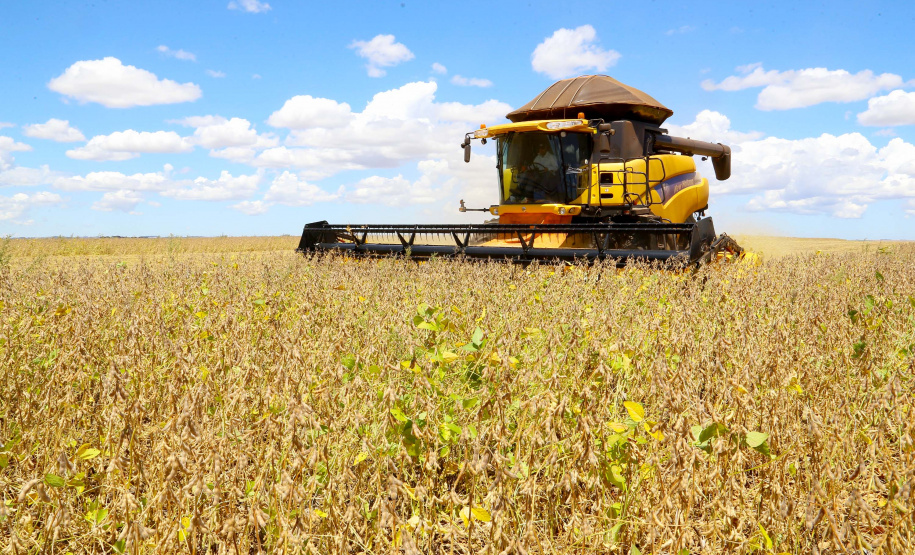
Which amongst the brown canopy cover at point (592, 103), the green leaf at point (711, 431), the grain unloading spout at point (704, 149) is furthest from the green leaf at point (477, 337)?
the grain unloading spout at point (704, 149)

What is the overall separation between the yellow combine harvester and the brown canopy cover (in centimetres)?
2

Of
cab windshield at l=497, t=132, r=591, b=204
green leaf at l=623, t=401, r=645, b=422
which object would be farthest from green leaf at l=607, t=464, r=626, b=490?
cab windshield at l=497, t=132, r=591, b=204

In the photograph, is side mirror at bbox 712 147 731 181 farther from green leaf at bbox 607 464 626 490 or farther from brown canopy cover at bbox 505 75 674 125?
green leaf at bbox 607 464 626 490

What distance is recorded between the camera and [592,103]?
31.5 feet

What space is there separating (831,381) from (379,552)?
7.74 feet

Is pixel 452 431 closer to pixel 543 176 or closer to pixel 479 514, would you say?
pixel 479 514

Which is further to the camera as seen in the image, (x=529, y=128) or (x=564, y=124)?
(x=529, y=128)

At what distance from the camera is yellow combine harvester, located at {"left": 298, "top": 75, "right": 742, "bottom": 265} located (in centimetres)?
785

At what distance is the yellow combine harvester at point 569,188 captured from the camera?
25.8ft

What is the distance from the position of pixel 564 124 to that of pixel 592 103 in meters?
1.36

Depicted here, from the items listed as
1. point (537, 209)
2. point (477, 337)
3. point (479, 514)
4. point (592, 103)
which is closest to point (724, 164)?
point (592, 103)

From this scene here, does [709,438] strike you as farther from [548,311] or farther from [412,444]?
[548,311]

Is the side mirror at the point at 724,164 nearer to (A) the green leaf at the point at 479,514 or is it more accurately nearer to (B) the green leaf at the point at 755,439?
(B) the green leaf at the point at 755,439

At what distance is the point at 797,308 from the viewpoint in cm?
406
